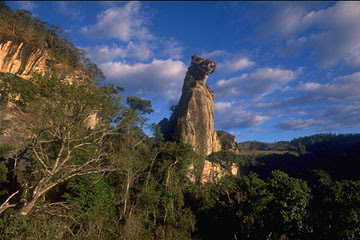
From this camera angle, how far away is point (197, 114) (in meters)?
49.8

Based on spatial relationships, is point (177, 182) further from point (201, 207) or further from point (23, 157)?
point (23, 157)

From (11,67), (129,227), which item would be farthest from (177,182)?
(11,67)

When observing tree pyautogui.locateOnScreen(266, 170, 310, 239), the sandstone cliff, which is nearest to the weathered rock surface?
tree pyautogui.locateOnScreen(266, 170, 310, 239)

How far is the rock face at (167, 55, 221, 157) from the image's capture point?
48.2 m

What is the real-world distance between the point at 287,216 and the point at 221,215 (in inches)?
286

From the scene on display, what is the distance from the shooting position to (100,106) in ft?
46.3

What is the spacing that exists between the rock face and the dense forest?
20086 mm

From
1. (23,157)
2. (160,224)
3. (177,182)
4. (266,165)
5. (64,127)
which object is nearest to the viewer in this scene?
(64,127)

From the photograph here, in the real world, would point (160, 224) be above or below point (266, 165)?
below

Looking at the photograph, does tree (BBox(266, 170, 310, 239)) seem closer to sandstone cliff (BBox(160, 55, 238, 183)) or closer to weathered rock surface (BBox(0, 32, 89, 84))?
weathered rock surface (BBox(0, 32, 89, 84))

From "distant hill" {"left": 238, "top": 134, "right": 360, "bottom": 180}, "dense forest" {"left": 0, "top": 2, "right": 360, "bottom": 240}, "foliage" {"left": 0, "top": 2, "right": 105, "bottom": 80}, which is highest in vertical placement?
"foliage" {"left": 0, "top": 2, "right": 105, "bottom": 80}

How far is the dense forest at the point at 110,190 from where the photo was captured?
11.3 metres

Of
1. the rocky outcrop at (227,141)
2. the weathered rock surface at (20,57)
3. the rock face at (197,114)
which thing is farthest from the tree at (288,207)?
the rocky outcrop at (227,141)

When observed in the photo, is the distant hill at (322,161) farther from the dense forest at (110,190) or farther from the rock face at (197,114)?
the dense forest at (110,190)
